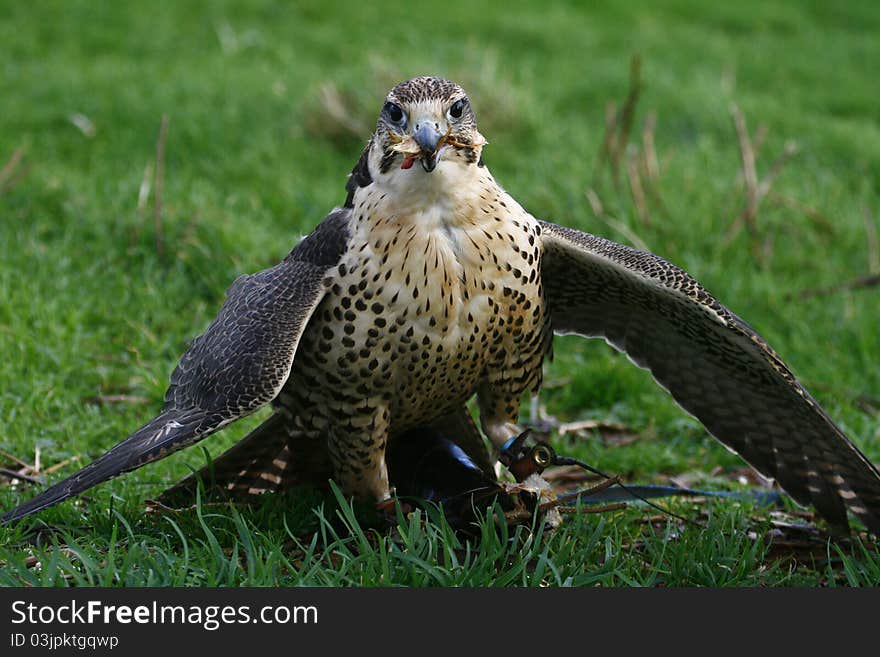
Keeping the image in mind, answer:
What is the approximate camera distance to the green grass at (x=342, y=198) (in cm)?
354

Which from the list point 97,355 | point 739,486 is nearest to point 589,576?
point 739,486

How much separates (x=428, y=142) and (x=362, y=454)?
99cm

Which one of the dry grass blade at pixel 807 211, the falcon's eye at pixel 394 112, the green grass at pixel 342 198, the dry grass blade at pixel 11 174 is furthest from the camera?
the dry grass blade at pixel 807 211

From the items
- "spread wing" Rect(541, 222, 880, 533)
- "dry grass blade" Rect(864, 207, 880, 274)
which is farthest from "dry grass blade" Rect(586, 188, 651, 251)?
"spread wing" Rect(541, 222, 880, 533)

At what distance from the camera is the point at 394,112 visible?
3348 millimetres

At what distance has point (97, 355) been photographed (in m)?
5.34

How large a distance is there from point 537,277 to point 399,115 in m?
0.67

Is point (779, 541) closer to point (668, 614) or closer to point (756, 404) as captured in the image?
point (756, 404)

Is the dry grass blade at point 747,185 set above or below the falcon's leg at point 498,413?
above

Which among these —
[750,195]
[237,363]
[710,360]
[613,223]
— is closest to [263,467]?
[237,363]

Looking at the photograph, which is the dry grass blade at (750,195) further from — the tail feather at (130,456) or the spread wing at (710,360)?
the tail feather at (130,456)

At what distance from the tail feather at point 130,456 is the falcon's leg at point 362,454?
0.48m

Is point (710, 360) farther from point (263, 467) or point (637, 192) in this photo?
point (637, 192)

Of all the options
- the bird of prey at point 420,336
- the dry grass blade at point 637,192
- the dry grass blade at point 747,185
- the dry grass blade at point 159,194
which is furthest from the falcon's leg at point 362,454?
the dry grass blade at point 747,185
